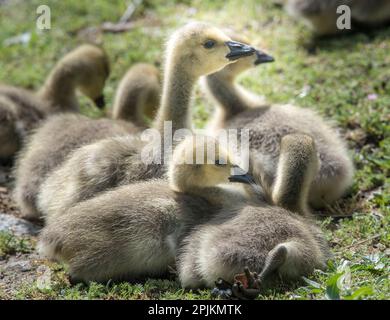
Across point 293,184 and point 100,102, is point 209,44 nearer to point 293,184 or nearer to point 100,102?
point 293,184

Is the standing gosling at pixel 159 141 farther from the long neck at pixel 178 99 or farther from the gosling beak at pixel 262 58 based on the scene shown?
the gosling beak at pixel 262 58

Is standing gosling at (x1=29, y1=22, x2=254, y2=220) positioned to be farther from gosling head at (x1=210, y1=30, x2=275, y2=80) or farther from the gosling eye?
gosling head at (x1=210, y1=30, x2=275, y2=80)

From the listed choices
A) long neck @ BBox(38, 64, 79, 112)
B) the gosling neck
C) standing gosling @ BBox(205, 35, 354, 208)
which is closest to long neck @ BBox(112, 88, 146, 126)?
standing gosling @ BBox(205, 35, 354, 208)

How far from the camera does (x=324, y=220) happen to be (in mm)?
4484

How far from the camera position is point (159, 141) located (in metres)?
4.48

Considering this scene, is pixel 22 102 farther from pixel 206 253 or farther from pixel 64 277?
pixel 206 253

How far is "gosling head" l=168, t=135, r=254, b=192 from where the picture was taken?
3.99m

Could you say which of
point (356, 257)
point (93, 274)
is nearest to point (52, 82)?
point (93, 274)

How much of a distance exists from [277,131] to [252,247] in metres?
1.40

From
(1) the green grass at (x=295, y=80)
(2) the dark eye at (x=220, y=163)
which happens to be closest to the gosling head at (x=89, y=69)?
(1) the green grass at (x=295, y=80)

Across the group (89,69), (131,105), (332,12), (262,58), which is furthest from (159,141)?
(332,12)

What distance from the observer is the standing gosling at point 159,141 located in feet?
14.1

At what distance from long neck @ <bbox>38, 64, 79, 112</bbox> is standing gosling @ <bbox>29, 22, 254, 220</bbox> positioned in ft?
4.24
